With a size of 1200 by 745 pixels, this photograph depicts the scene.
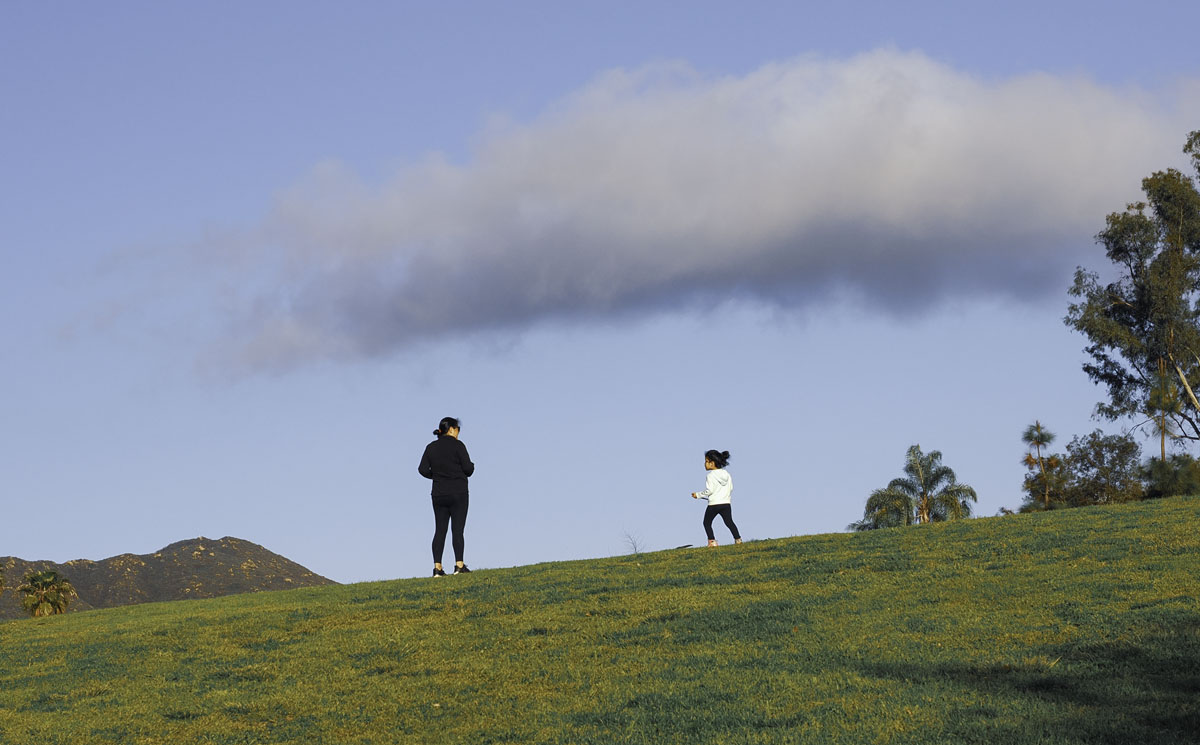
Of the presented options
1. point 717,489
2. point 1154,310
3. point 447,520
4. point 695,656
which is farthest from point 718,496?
point 1154,310

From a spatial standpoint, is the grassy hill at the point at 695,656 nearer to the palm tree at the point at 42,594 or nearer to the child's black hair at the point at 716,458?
the child's black hair at the point at 716,458

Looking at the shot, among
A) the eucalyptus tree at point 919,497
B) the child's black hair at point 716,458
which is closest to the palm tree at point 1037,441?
the eucalyptus tree at point 919,497

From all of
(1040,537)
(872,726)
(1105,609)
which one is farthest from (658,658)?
(1040,537)

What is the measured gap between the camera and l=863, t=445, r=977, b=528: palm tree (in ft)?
215

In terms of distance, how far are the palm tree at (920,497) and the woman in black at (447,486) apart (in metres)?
46.8

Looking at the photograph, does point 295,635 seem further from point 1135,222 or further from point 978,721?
point 1135,222

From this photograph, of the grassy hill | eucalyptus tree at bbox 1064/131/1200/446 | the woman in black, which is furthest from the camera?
eucalyptus tree at bbox 1064/131/1200/446

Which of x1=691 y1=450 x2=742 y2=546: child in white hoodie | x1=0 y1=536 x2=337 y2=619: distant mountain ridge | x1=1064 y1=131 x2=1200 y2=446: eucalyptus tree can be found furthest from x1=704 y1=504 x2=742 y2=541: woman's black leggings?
x1=0 y1=536 x2=337 y2=619: distant mountain ridge

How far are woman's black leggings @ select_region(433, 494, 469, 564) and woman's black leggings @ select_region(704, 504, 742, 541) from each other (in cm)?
507

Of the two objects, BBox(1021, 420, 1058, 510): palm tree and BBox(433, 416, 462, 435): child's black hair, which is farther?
BBox(1021, 420, 1058, 510): palm tree

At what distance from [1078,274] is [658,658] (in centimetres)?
5459

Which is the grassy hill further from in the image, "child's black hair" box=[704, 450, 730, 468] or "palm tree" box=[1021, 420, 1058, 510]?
"palm tree" box=[1021, 420, 1058, 510]

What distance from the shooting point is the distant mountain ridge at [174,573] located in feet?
440

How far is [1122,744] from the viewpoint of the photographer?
28.0ft
